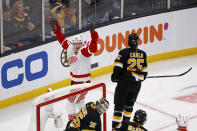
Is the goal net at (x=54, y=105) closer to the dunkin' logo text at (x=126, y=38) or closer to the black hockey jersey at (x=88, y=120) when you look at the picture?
the black hockey jersey at (x=88, y=120)

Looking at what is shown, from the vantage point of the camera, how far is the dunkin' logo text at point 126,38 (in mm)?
9156

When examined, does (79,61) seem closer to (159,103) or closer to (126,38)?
(159,103)

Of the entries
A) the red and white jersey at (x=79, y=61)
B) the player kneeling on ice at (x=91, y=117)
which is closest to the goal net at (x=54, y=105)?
the player kneeling on ice at (x=91, y=117)

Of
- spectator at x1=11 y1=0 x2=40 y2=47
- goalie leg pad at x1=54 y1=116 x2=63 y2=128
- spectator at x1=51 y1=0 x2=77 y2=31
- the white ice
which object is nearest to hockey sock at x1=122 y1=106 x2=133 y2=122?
the white ice

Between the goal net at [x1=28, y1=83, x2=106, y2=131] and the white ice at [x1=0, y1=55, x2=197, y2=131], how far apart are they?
4.27ft

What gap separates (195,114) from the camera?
7.34 m

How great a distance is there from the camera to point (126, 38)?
951 cm

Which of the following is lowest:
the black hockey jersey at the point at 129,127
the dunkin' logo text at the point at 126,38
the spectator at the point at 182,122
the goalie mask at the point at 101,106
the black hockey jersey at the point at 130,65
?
the spectator at the point at 182,122

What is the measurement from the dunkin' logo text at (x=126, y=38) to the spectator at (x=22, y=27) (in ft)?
5.20

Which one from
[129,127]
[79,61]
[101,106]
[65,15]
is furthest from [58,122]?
[65,15]

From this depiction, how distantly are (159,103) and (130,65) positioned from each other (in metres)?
2.08

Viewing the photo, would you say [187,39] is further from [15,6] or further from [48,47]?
[15,6]

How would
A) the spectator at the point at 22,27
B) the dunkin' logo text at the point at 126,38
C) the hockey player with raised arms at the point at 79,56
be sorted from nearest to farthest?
1. the hockey player with raised arms at the point at 79,56
2. the spectator at the point at 22,27
3. the dunkin' logo text at the point at 126,38

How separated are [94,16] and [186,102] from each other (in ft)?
8.35
